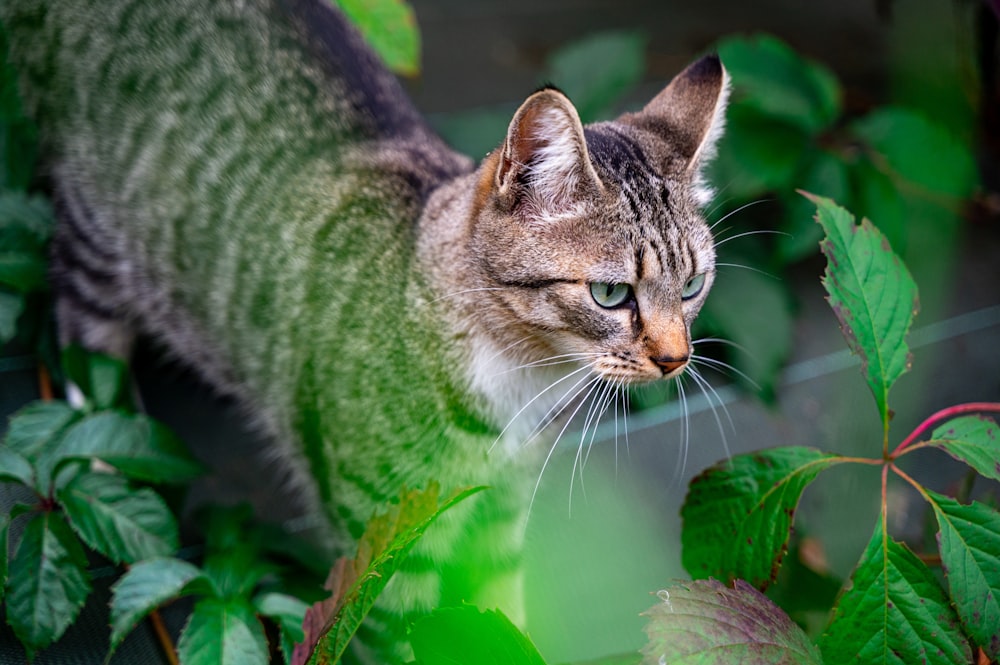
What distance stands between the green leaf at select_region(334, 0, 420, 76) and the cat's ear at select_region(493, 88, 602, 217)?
2.23 feet

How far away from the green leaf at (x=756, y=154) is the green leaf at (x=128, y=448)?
1306mm

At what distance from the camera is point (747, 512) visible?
3.60 ft

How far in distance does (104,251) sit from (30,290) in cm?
17

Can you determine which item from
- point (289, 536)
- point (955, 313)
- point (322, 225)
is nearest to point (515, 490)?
point (289, 536)

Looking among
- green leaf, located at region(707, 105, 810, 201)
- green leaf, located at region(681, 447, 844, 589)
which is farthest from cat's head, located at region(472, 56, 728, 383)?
green leaf, located at region(707, 105, 810, 201)

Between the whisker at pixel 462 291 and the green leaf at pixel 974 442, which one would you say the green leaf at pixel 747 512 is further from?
the whisker at pixel 462 291

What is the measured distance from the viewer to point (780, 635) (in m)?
0.92

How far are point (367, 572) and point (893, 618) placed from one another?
0.57 m

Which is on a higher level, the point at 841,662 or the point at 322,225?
the point at 322,225

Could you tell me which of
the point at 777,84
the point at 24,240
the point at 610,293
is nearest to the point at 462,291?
the point at 610,293

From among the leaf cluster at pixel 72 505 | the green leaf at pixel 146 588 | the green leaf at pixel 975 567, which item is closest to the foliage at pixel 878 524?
the green leaf at pixel 975 567

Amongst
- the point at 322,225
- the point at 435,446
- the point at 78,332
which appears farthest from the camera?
the point at 78,332

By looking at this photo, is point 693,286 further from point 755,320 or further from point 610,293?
point 755,320

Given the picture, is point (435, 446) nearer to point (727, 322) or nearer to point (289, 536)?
point (289, 536)
